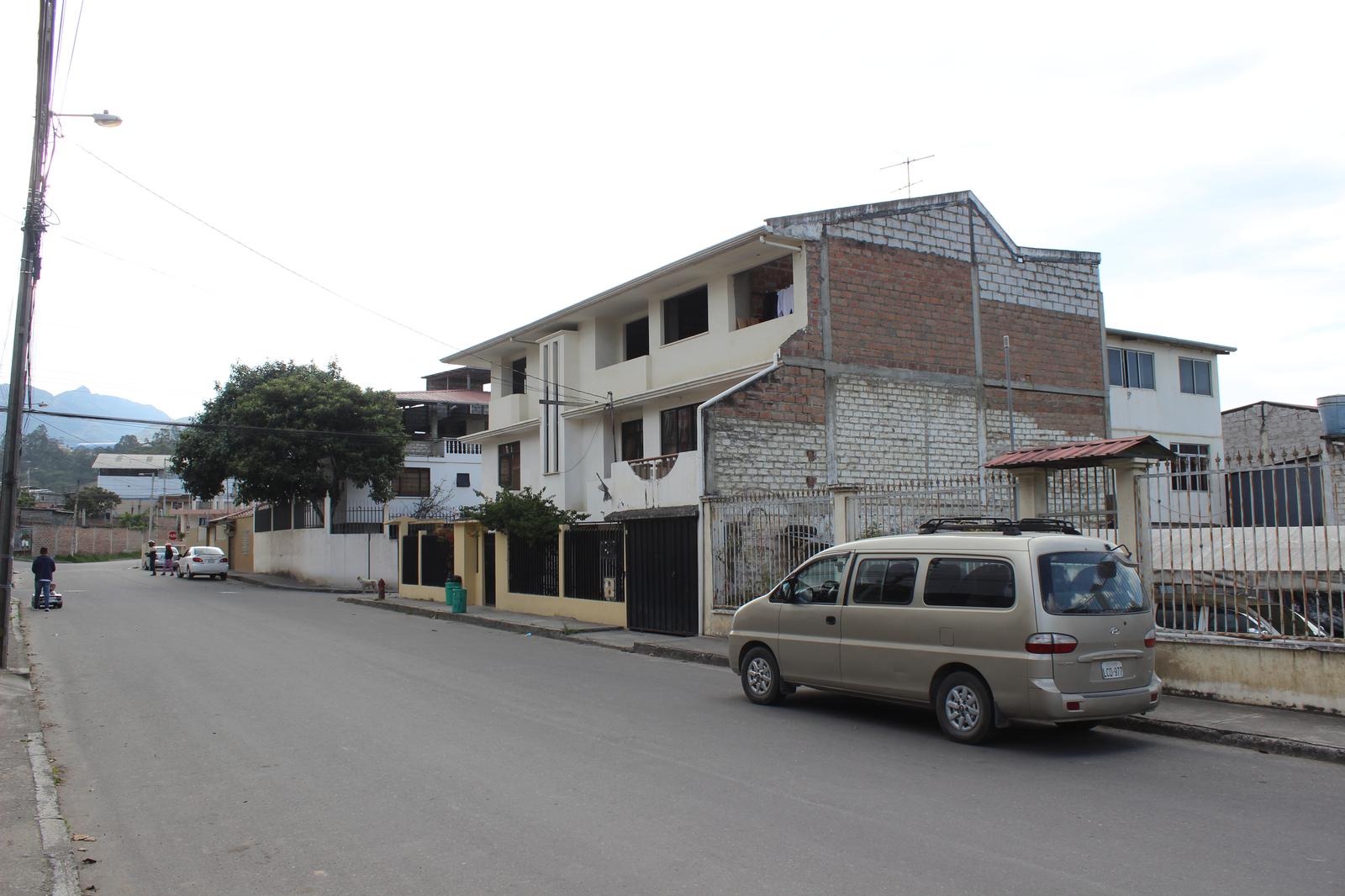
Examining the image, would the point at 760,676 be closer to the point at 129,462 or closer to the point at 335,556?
the point at 335,556

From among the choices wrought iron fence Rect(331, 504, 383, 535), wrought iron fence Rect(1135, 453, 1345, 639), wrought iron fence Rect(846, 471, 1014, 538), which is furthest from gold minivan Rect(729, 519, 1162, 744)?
wrought iron fence Rect(331, 504, 383, 535)

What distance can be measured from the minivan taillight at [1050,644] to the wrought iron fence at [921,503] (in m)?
4.44

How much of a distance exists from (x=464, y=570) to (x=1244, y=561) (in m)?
21.6

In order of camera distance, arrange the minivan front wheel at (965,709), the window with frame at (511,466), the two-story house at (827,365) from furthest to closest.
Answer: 1. the window with frame at (511,466)
2. the two-story house at (827,365)
3. the minivan front wheel at (965,709)

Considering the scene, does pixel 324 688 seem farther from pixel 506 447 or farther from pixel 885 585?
pixel 506 447

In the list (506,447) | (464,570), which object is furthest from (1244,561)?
(506,447)

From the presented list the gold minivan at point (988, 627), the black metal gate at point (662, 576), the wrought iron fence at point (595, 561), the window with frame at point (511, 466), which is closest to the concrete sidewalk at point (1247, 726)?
the gold minivan at point (988, 627)

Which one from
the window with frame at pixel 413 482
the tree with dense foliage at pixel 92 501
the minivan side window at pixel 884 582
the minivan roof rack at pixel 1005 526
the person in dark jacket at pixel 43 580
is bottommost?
the person in dark jacket at pixel 43 580

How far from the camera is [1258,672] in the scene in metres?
9.88

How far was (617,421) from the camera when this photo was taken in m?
27.6

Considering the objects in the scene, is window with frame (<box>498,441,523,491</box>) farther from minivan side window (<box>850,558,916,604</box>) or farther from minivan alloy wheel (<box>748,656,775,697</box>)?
minivan side window (<box>850,558,916,604</box>)

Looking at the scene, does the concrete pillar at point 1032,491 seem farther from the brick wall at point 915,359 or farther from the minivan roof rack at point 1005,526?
the brick wall at point 915,359

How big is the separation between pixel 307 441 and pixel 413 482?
19.4ft

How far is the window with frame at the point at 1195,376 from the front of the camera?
93.8 ft
